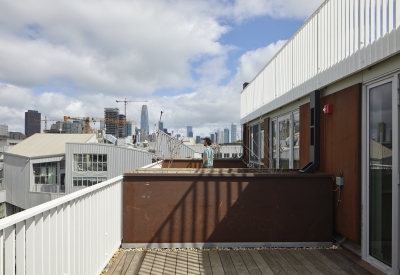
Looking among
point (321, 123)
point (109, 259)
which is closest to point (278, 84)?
point (321, 123)

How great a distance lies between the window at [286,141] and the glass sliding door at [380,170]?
2.42 m

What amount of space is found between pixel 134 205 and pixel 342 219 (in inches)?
109

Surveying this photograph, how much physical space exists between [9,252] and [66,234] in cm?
80

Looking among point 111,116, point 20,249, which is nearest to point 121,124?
point 111,116

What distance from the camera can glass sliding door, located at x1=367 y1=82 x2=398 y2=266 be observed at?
320 centimetres

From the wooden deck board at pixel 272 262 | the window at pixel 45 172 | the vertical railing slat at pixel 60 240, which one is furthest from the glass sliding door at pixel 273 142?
the window at pixel 45 172

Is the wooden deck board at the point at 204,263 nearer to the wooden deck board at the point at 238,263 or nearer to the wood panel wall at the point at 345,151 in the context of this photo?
the wooden deck board at the point at 238,263

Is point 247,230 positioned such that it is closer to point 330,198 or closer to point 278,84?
point 330,198

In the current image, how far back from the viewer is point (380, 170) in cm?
335

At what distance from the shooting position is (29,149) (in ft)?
136

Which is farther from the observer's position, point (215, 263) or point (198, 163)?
point (198, 163)

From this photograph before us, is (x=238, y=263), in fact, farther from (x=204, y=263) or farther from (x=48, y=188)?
(x=48, y=188)

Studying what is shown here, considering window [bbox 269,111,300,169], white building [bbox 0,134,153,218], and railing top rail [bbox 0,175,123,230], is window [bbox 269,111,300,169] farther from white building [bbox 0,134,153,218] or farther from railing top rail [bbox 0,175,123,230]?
white building [bbox 0,134,153,218]

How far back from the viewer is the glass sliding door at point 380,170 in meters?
3.20
